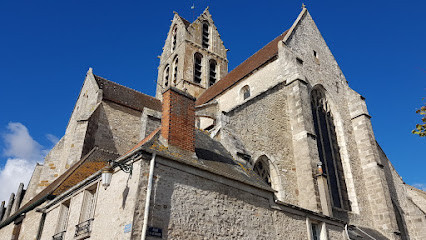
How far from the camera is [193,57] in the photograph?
25219 millimetres

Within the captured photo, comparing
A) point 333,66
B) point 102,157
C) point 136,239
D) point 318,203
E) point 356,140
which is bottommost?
point 136,239

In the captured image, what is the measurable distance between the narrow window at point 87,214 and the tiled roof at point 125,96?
9391mm

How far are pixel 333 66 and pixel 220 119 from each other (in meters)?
9.40

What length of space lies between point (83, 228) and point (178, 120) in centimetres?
272

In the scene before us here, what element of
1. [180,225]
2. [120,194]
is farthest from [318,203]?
[120,194]

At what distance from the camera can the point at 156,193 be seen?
5.47 meters

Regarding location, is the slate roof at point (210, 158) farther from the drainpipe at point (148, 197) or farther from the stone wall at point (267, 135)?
the stone wall at point (267, 135)

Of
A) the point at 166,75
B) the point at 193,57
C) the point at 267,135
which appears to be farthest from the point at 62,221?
the point at 166,75

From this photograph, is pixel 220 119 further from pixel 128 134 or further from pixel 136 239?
pixel 128 134

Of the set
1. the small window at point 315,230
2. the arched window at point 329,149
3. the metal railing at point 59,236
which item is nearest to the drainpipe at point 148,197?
the metal railing at point 59,236

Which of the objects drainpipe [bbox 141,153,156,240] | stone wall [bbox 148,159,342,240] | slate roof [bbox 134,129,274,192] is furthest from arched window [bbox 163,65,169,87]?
drainpipe [bbox 141,153,156,240]

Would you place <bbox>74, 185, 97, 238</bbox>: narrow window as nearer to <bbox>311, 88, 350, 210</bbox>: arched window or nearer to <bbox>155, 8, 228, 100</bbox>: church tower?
<bbox>311, 88, 350, 210</bbox>: arched window

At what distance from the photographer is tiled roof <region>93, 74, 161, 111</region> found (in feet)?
53.2

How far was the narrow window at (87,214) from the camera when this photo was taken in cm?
618
